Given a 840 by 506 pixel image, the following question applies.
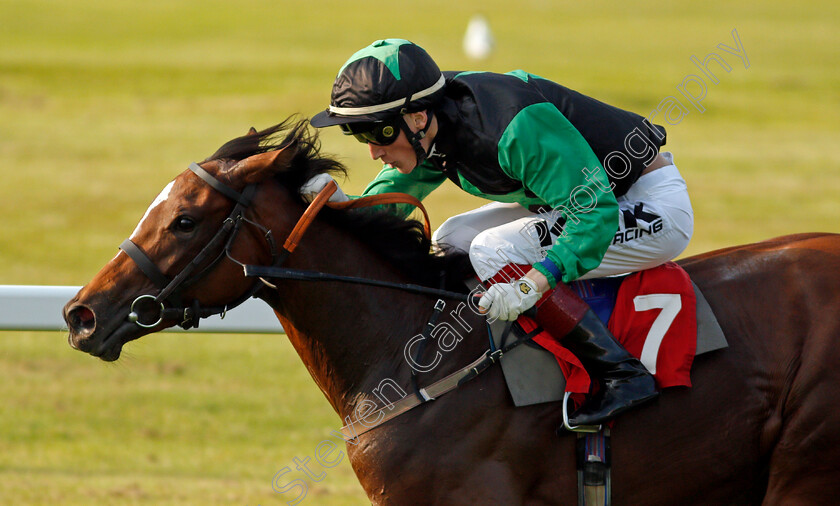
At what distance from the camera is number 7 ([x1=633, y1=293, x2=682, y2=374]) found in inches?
126

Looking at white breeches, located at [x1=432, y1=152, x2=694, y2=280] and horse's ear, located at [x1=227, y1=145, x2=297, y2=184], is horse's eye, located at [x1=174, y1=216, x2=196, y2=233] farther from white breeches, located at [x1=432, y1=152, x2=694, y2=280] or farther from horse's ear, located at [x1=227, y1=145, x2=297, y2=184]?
white breeches, located at [x1=432, y1=152, x2=694, y2=280]

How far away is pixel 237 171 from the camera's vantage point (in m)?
3.10

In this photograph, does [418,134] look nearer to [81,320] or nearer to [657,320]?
[657,320]

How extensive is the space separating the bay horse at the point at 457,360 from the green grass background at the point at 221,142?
39.4 inches

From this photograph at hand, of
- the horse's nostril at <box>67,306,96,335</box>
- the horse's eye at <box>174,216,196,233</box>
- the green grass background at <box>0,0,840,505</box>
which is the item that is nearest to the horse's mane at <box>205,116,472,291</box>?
the horse's eye at <box>174,216,196,233</box>

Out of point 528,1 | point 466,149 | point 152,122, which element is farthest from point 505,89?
point 528,1

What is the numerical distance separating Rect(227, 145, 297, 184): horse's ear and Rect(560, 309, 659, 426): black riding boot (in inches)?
43.4

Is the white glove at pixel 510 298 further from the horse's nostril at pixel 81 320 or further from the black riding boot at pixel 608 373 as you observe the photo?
the horse's nostril at pixel 81 320

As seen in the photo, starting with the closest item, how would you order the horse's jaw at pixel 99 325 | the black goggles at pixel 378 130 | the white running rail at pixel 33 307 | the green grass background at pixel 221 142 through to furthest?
the horse's jaw at pixel 99 325
the black goggles at pixel 378 130
the white running rail at pixel 33 307
the green grass background at pixel 221 142

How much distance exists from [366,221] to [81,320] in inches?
39.5

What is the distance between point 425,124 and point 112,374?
516cm

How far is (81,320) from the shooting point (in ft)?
10.1

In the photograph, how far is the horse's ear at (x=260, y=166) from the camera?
307 centimetres

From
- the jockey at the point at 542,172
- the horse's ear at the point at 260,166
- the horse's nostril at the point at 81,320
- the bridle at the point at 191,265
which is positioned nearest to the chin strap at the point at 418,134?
the jockey at the point at 542,172
